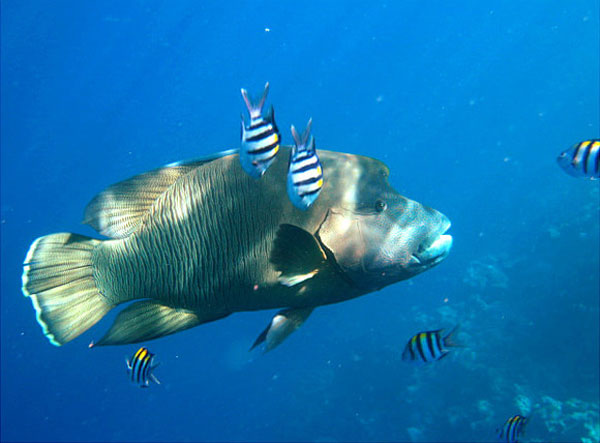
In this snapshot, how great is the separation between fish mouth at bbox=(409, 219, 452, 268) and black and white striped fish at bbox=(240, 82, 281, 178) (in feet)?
3.47

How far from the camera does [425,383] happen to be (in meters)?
15.3

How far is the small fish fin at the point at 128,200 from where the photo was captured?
248 cm

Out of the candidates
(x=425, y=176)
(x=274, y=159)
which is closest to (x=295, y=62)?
(x=425, y=176)

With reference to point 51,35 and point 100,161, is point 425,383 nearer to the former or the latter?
point 51,35

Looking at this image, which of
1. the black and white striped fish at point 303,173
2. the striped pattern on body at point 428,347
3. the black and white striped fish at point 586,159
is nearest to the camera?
the black and white striped fish at point 303,173

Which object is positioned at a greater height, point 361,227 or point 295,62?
point 295,62

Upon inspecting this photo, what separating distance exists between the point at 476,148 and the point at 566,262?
5969 centimetres

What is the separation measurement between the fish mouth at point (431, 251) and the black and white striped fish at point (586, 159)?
8.00 ft

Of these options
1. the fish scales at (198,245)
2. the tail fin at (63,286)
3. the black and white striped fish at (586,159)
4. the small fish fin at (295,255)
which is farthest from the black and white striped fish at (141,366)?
the black and white striped fish at (586,159)

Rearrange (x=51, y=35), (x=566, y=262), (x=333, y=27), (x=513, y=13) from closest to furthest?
(x=566, y=262), (x=51, y=35), (x=333, y=27), (x=513, y=13)

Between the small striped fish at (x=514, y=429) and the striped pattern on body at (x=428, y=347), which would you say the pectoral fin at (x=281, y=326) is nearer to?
the striped pattern on body at (x=428, y=347)

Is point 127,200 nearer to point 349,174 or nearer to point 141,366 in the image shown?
point 349,174

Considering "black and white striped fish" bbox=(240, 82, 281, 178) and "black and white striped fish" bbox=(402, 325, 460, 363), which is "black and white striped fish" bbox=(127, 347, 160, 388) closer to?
"black and white striped fish" bbox=(402, 325, 460, 363)

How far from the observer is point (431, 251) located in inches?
91.7
